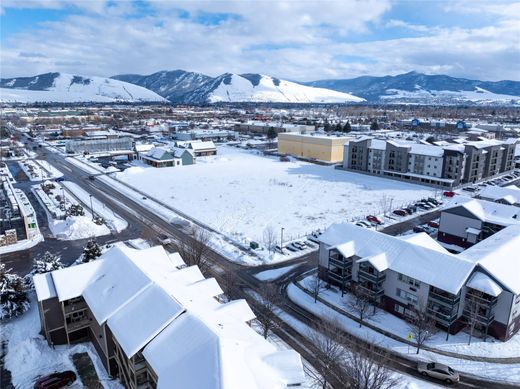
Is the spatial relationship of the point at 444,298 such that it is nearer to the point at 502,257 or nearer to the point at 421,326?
the point at 421,326

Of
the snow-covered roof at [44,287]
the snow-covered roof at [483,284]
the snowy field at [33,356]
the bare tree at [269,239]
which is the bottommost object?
the snowy field at [33,356]

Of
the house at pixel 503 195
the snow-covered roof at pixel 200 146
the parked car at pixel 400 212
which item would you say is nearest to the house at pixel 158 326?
the parked car at pixel 400 212

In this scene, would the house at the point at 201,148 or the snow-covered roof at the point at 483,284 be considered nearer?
the snow-covered roof at the point at 483,284

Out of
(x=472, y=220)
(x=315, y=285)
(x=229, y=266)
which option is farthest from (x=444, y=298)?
(x=229, y=266)

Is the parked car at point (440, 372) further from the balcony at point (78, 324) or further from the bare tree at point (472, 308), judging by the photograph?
the balcony at point (78, 324)

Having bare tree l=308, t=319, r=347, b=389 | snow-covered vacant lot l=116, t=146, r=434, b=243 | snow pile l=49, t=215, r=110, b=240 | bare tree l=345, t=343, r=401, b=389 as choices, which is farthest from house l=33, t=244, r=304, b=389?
snow-covered vacant lot l=116, t=146, r=434, b=243

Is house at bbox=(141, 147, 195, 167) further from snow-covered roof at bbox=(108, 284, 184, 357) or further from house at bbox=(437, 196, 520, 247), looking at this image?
snow-covered roof at bbox=(108, 284, 184, 357)
